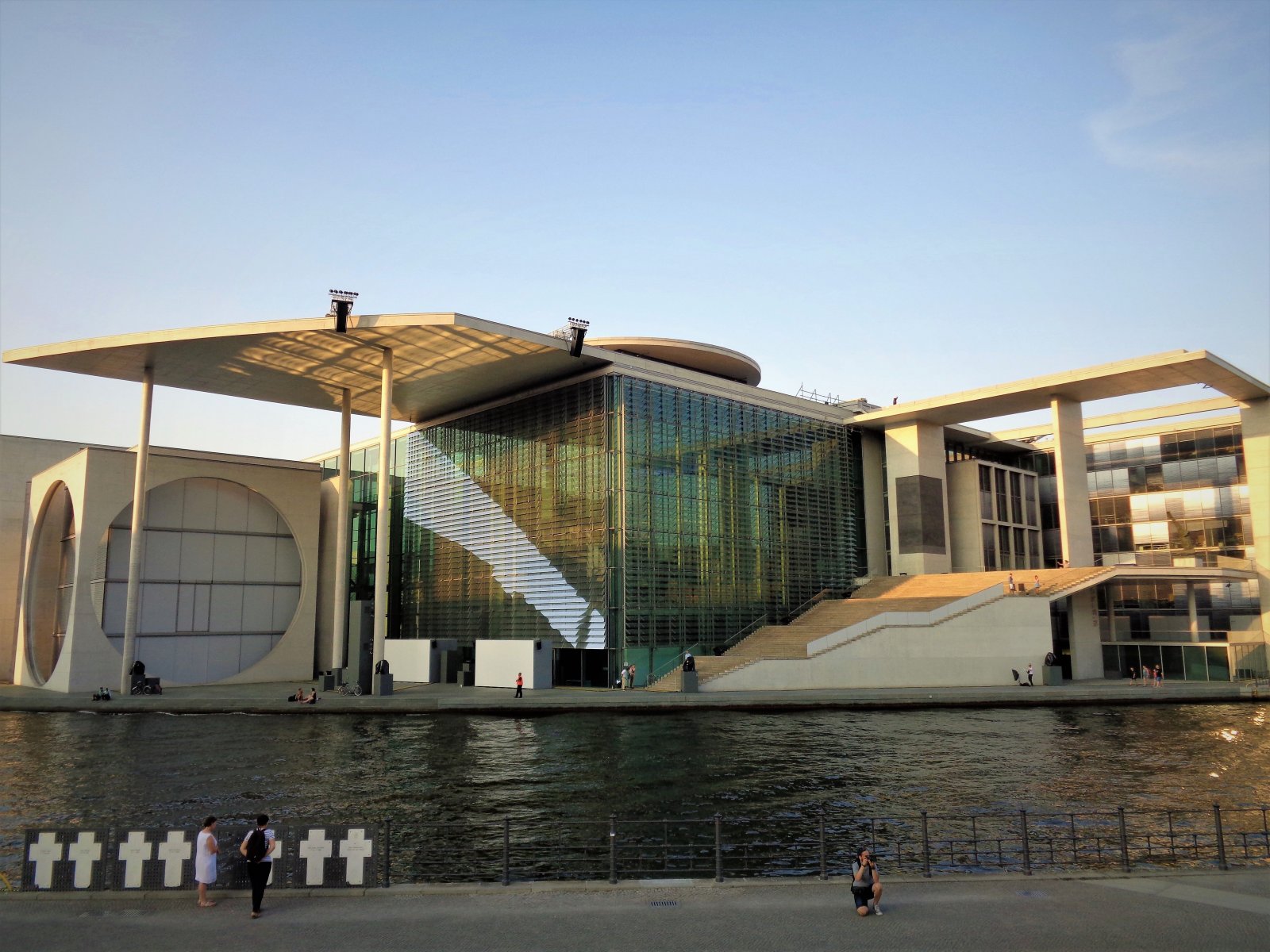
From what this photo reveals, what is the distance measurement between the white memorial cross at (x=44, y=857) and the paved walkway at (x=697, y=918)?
0.87 feet

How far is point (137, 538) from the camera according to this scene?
44500 millimetres

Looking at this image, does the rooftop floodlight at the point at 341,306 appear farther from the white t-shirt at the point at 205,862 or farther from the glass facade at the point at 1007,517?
the glass facade at the point at 1007,517

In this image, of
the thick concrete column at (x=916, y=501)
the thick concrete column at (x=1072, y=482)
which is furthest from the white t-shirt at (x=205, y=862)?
the thick concrete column at (x=916, y=501)

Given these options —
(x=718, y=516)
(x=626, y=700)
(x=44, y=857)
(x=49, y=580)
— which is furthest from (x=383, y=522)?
(x=44, y=857)

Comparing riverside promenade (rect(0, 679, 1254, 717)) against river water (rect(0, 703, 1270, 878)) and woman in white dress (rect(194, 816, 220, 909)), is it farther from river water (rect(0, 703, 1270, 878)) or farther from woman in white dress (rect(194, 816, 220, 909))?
woman in white dress (rect(194, 816, 220, 909))

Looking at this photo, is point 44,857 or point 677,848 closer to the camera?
point 44,857

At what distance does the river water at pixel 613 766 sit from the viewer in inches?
729

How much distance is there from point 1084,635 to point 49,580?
54918 mm

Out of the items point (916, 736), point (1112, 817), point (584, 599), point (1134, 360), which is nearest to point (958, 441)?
point (1134, 360)

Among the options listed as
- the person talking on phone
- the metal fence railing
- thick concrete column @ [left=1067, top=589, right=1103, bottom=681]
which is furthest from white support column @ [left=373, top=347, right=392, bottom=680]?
thick concrete column @ [left=1067, top=589, right=1103, bottom=681]

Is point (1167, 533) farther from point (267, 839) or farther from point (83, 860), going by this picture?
point (83, 860)

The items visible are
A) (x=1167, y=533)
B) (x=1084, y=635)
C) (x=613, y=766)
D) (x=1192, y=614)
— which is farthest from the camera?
(x=1167, y=533)

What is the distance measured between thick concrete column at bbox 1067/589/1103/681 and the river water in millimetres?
13783

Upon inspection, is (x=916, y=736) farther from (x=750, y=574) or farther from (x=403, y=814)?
(x=750, y=574)
